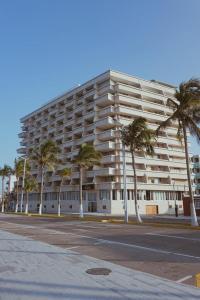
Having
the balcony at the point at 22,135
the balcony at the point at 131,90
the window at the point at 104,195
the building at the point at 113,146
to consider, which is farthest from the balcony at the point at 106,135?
the balcony at the point at 22,135

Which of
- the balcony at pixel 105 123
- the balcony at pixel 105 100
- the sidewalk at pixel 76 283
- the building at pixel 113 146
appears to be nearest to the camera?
the sidewalk at pixel 76 283

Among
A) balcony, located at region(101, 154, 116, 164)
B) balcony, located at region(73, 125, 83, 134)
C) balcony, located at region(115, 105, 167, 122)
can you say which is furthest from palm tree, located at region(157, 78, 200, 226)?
balcony, located at region(73, 125, 83, 134)

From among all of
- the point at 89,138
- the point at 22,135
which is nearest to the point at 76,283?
the point at 89,138

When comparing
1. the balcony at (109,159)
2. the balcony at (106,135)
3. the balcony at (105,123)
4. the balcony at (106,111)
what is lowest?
the balcony at (109,159)

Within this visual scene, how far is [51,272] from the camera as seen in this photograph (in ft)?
28.0

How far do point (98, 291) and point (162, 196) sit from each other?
203 ft

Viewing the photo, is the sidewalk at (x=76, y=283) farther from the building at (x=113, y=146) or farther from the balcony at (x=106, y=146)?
the balcony at (x=106, y=146)

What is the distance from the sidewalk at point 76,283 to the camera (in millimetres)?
6359

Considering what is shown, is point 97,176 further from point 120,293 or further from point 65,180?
point 120,293

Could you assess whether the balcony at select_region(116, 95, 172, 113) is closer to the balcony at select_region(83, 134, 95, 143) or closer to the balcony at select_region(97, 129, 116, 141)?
the balcony at select_region(97, 129, 116, 141)

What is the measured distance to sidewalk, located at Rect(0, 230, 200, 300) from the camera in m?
6.36

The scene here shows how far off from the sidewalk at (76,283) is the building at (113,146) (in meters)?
49.2

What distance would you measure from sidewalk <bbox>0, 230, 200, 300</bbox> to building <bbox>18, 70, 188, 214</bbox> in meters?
49.2

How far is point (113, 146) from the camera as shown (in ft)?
198
